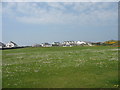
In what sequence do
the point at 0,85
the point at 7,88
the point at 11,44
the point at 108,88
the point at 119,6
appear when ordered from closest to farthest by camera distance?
the point at 108,88 < the point at 7,88 < the point at 0,85 < the point at 119,6 < the point at 11,44

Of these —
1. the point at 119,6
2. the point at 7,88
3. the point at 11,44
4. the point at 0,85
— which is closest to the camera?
the point at 7,88

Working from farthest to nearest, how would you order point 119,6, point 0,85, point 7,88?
1. point 119,6
2. point 0,85
3. point 7,88

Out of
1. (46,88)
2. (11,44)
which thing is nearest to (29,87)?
(46,88)

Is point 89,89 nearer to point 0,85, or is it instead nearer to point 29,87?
point 29,87

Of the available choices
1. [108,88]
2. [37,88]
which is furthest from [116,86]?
[37,88]

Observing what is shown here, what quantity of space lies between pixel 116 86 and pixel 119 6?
603 cm

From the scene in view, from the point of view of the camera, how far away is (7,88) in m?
8.68

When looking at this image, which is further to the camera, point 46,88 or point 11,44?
point 11,44

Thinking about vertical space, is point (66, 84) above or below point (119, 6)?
below

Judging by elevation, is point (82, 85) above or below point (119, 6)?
below

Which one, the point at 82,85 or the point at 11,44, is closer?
the point at 82,85

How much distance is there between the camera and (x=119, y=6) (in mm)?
10625

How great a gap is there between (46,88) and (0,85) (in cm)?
325

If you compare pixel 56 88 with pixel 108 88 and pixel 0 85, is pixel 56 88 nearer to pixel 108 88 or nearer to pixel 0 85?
pixel 108 88
